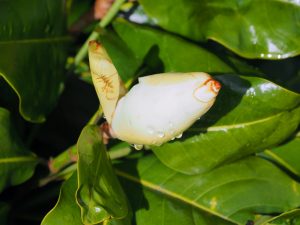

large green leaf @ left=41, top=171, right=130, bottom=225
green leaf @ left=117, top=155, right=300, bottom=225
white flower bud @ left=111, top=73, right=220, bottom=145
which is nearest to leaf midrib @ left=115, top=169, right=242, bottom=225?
green leaf @ left=117, top=155, right=300, bottom=225

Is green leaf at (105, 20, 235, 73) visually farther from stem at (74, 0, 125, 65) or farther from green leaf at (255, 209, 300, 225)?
green leaf at (255, 209, 300, 225)

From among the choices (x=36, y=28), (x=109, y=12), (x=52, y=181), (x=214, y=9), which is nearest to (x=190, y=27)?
(x=214, y=9)

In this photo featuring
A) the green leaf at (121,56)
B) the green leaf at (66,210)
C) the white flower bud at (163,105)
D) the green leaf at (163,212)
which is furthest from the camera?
the green leaf at (121,56)

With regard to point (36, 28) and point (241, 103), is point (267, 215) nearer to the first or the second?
point (241, 103)

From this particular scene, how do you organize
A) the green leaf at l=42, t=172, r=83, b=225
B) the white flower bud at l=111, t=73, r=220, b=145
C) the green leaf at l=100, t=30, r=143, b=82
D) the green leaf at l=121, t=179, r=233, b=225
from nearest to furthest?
the white flower bud at l=111, t=73, r=220, b=145 < the green leaf at l=42, t=172, r=83, b=225 < the green leaf at l=121, t=179, r=233, b=225 < the green leaf at l=100, t=30, r=143, b=82

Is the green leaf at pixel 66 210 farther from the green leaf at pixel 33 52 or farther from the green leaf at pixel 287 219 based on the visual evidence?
the green leaf at pixel 287 219

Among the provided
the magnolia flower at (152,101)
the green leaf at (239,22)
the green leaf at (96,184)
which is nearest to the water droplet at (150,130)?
the magnolia flower at (152,101)

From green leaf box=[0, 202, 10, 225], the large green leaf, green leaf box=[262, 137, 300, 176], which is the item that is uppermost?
green leaf box=[262, 137, 300, 176]
